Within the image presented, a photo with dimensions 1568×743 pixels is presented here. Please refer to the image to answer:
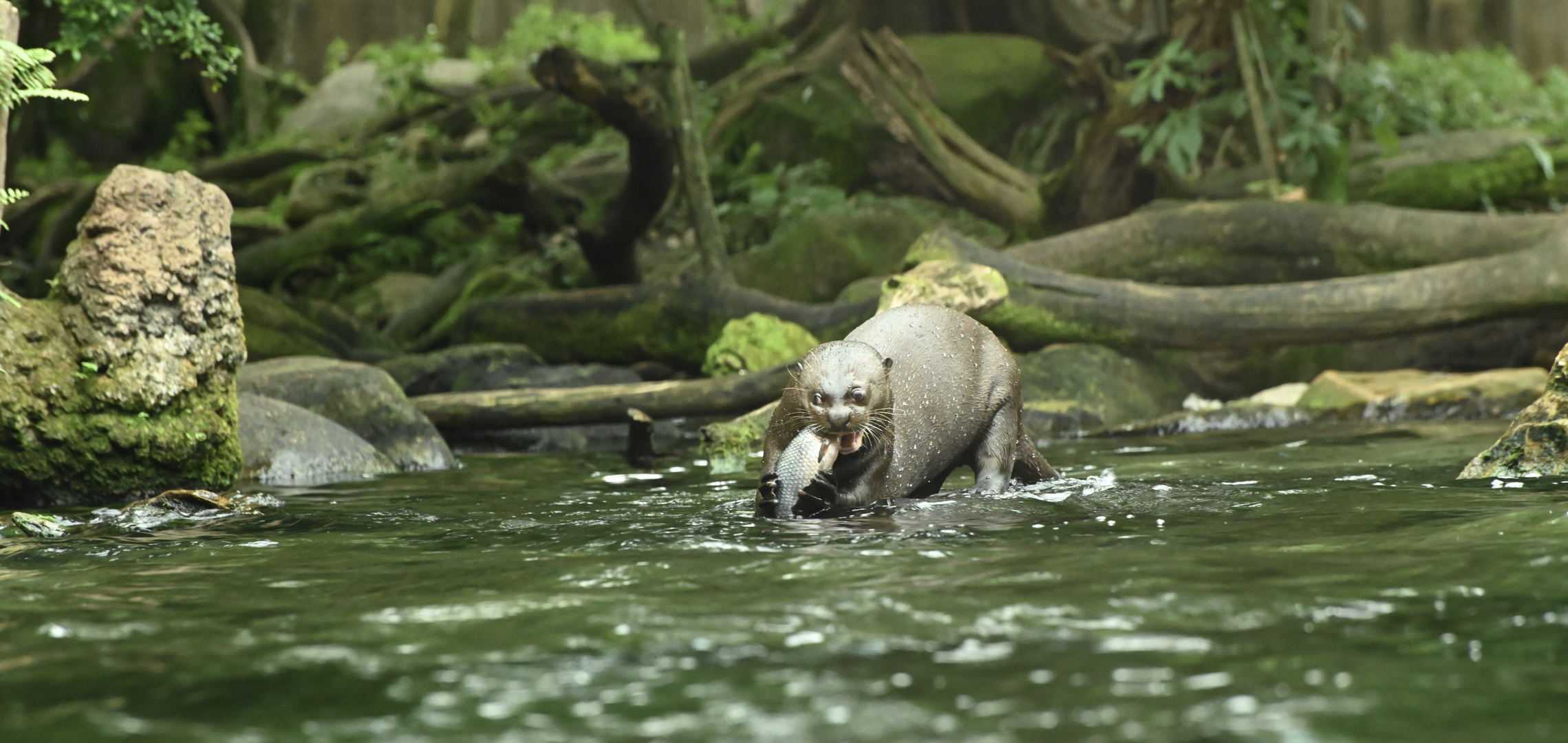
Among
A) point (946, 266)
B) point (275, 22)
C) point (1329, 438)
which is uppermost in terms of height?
point (275, 22)

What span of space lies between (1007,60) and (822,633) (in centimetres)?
1258

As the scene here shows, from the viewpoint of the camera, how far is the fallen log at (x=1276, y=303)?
860cm

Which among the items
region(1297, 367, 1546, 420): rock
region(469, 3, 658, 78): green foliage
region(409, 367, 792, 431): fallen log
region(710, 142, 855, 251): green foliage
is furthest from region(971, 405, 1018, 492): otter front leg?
region(469, 3, 658, 78): green foliage

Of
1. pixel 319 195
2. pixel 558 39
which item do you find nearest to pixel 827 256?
pixel 319 195

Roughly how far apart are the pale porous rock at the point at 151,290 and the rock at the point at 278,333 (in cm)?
390

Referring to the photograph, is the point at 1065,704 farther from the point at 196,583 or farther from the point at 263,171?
the point at 263,171

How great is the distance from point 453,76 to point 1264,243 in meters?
12.5

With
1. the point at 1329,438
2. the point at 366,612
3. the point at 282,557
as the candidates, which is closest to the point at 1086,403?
the point at 1329,438

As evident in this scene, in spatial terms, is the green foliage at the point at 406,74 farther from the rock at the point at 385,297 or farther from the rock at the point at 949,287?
the rock at the point at 949,287

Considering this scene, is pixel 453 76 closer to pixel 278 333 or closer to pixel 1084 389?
pixel 278 333

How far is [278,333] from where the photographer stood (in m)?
10.1

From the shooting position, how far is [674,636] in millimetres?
2801

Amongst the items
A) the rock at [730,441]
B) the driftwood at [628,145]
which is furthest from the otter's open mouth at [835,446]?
the driftwood at [628,145]

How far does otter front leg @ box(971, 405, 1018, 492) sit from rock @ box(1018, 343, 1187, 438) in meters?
3.05
